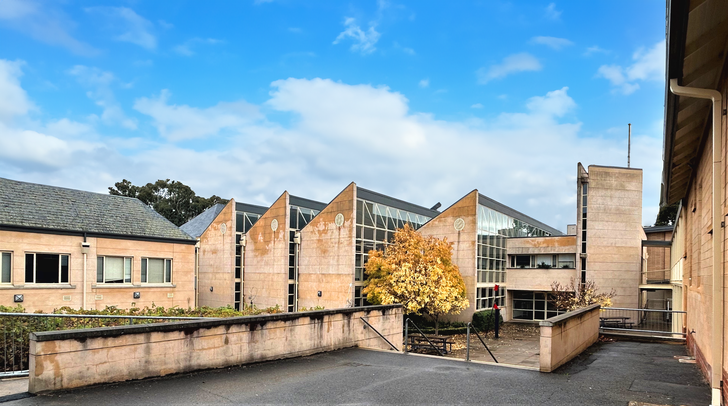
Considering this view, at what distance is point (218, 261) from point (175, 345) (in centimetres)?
3094

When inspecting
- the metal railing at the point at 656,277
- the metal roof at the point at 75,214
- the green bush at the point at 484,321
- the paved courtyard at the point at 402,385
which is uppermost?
the metal roof at the point at 75,214

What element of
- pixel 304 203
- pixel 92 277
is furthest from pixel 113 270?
pixel 304 203

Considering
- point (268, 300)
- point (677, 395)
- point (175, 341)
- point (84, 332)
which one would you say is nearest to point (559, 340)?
point (677, 395)

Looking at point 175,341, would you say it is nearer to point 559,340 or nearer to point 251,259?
point 559,340

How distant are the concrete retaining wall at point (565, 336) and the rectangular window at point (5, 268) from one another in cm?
2068

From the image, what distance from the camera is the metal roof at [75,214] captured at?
20859 millimetres

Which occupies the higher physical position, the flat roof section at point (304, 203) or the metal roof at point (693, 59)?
the metal roof at point (693, 59)

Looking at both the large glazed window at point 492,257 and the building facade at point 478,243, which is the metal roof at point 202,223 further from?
the large glazed window at point 492,257

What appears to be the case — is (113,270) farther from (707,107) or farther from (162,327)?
(707,107)

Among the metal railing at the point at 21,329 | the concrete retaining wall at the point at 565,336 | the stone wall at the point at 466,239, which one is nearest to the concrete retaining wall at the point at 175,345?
the metal railing at the point at 21,329

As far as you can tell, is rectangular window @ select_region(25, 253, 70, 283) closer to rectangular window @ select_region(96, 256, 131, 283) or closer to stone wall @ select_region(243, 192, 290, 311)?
rectangular window @ select_region(96, 256, 131, 283)

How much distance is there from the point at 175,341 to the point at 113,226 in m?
17.5

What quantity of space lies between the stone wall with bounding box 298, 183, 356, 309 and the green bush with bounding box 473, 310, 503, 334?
842cm

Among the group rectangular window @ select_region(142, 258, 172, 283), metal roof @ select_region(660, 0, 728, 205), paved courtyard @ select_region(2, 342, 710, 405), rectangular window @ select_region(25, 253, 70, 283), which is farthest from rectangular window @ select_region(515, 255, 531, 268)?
rectangular window @ select_region(25, 253, 70, 283)
